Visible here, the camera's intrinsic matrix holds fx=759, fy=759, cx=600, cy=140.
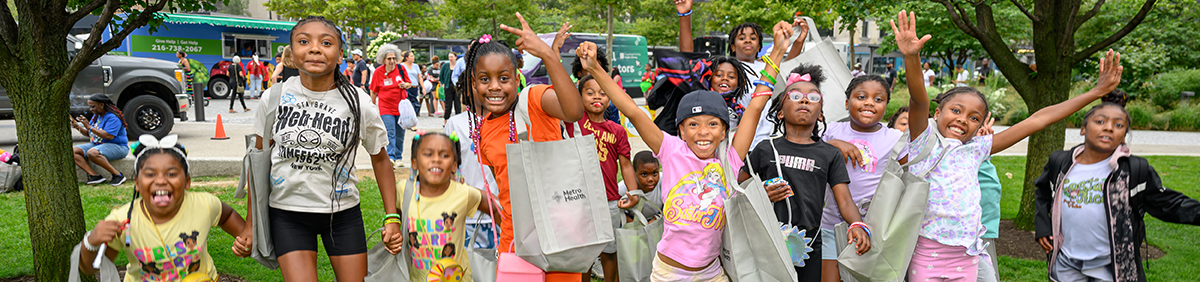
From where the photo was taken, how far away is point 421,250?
3.55 meters

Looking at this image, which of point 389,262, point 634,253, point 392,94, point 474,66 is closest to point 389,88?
point 392,94

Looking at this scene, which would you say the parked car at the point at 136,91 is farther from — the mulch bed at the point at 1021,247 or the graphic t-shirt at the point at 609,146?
the mulch bed at the point at 1021,247

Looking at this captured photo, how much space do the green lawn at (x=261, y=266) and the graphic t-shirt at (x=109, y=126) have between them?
53cm

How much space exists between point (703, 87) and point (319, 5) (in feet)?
82.5

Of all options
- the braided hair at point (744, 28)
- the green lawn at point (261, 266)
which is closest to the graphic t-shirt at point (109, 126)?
the green lawn at point (261, 266)

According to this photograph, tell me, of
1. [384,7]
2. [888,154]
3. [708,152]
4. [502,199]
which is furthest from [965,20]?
[384,7]

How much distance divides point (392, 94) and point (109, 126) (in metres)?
2.93

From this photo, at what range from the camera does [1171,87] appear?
56.5 feet

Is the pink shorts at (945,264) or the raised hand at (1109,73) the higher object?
the raised hand at (1109,73)

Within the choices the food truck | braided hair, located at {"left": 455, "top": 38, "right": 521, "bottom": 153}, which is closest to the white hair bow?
braided hair, located at {"left": 455, "top": 38, "right": 521, "bottom": 153}

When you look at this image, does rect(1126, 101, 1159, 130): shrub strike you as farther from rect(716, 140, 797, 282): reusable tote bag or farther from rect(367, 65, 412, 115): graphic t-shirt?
rect(716, 140, 797, 282): reusable tote bag

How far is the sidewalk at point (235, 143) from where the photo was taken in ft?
27.2

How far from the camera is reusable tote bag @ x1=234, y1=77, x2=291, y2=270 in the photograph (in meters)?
3.14

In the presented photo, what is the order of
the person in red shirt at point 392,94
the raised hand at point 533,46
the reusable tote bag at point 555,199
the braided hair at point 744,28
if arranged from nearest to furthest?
1. the raised hand at point 533,46
2. the reusable tote bag at point 555,199
3. the braided hair at point 744,28
4. the person in red shirt at point 392,94
